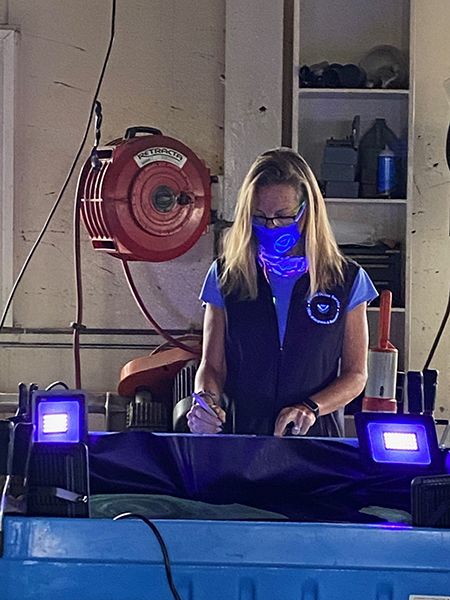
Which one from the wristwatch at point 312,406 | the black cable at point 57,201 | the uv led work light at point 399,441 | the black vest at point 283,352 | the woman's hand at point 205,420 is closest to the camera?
the uv led work light at point 399,441

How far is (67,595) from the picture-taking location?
96cm

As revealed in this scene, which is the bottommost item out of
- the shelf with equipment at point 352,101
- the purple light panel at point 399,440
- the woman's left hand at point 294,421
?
the woman's left hand at point 294,421

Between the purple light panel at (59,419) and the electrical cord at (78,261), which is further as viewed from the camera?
the electrical cord at (78,261)

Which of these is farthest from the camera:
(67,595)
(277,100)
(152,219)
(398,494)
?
(277,100)

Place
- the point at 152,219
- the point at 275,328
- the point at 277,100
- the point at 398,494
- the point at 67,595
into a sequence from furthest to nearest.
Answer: the point at 277,100, the point at 152,219, the point at 275,328, the point at 398,494, the point at 67,595

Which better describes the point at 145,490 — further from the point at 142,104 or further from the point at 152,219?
the point at 142,104

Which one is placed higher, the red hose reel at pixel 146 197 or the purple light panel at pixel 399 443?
the red hose reel at pixel 146 197

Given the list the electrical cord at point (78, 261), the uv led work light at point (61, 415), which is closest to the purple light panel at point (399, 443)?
the uv led work light at point (61, 415)

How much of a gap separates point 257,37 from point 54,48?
637mm

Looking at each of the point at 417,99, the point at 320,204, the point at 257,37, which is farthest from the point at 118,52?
the point at 320,204

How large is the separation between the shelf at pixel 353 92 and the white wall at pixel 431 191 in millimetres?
129

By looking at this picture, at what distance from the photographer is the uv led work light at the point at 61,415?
1.25m

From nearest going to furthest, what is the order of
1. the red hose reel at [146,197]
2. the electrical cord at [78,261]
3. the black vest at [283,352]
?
1. the black vest at [283,352]
2. the red hose reel at [146,197]
3. the electrical cord at [78,261]

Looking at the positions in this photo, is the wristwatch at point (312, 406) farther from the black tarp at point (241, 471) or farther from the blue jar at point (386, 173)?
the blue jar at point (386, 173)
